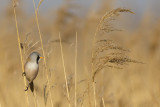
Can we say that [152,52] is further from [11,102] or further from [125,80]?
[11,102]

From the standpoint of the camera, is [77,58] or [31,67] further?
[77,58]

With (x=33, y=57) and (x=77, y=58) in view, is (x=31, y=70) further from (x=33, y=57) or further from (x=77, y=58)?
(x=77, y=58)

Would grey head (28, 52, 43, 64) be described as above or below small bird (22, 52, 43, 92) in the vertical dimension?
above

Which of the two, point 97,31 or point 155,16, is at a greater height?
point 155,16

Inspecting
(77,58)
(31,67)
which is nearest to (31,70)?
(31,67)

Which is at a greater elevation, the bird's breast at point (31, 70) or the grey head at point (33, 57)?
the grey head at point (33, 57)

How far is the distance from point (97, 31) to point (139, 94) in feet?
8.90

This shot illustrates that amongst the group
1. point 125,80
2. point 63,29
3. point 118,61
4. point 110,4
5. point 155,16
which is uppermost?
point 155,16

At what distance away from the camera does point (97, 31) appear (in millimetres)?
1632

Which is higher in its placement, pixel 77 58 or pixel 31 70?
pixel 77 58

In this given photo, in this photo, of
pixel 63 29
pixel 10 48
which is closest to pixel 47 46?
pixel 10 48

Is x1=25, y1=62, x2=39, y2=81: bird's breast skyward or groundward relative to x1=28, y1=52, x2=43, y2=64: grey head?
groundward

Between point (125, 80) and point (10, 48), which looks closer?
point (10, 48)

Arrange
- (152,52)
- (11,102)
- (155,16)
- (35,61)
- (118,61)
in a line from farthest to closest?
(155,16)
(152,52)
(11,102)
(35,61)
(118,61)
